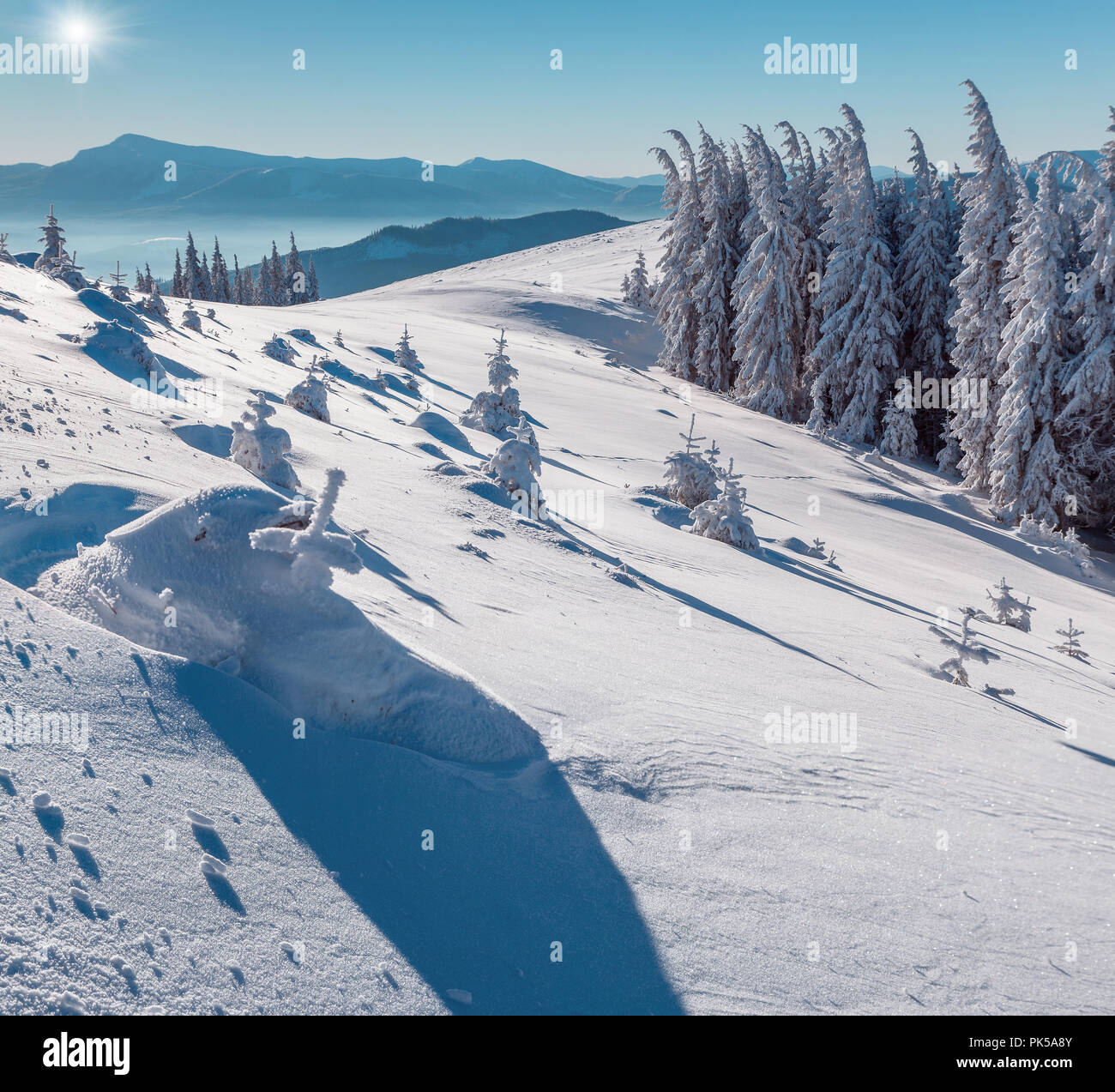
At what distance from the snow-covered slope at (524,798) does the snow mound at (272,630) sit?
42 millimetres

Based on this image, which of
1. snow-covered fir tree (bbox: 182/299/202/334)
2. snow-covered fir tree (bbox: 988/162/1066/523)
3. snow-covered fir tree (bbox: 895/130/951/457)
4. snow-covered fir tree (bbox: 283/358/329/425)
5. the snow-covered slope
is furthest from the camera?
snow-covered fir tree (bbox: 895/130/951/457)

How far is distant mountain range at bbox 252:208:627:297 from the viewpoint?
15738 centimetres

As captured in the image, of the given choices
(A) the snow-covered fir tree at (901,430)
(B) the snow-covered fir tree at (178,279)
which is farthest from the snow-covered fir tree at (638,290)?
(B) the snow-covered fir tree at (178,279)

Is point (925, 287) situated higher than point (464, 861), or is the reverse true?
point (925, 287)

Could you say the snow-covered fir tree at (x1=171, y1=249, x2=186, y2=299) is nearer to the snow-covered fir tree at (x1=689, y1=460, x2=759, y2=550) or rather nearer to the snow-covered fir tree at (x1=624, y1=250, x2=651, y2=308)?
the snow-covered fir tree at (x1=624, y1=250, x2=651, y2=308)

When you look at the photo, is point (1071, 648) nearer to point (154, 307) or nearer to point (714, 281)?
point (154, 307)

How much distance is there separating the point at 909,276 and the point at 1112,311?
9479mm

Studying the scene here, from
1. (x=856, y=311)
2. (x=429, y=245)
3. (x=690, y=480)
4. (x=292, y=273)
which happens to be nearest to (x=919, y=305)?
(x=856, y=311)

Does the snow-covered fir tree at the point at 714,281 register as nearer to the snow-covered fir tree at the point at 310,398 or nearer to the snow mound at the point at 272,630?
A: the snow-covered fir tree at the point at 310,398

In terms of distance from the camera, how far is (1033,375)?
2131 centimetres

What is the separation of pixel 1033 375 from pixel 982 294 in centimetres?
399

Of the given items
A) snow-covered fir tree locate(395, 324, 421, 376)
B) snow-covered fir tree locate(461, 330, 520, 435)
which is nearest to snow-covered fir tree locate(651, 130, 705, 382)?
snow-covered fir tree locate(395, 324, 421, 376)

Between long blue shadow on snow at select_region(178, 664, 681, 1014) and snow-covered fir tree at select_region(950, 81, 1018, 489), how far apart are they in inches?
940

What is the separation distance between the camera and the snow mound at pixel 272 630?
353 cm
